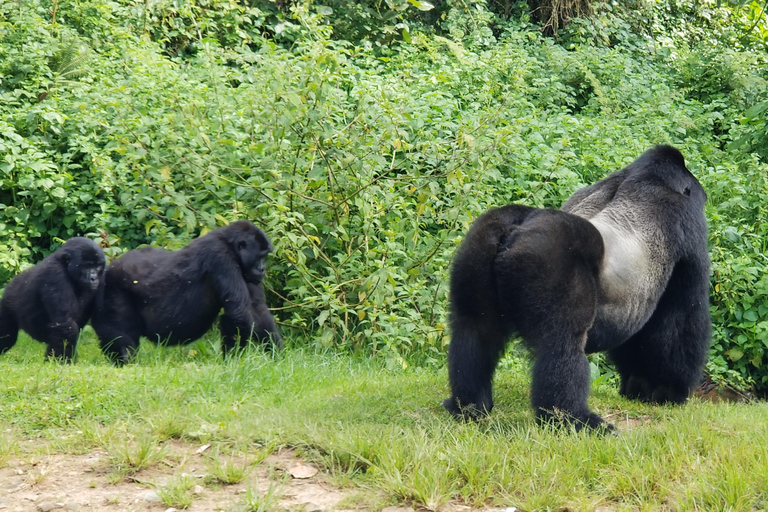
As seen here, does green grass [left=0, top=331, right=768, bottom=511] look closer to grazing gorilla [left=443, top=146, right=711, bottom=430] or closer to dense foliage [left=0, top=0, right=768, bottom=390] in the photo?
grazing gorilla [left=443, top=146, right=711, bottom=430]

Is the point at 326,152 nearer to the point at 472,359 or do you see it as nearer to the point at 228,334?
the point at 228,334

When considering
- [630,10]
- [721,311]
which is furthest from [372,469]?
[630,10]

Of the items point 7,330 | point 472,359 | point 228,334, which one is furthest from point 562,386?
point 7,330

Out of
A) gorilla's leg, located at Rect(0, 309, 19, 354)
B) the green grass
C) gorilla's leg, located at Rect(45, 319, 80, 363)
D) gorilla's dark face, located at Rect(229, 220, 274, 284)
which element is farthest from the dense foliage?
the green grass

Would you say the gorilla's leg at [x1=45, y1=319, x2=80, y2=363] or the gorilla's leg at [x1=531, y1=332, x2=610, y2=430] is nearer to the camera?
the gorilla's leg at [x1=531, y1=332, x2=610, y2=430]

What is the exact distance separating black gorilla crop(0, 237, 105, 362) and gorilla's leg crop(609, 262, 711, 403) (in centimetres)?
383

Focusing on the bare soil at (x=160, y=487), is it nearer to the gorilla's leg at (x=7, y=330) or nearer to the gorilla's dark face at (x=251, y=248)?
the gorilla's dark face at (x=251, y=248)

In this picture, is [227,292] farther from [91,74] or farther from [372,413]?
[91,74]

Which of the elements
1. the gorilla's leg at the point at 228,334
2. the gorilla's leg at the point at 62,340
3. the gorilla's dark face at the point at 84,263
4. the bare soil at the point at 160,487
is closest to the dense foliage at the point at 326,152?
the gorilla's leg at the point at 228,334

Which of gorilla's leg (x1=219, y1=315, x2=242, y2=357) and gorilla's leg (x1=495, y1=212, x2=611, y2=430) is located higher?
gorilla's leg (x1=495, y1=212, x2=611, y2=430)

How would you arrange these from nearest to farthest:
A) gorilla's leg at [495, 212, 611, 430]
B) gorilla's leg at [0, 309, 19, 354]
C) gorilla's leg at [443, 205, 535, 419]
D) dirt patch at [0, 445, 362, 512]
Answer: dirt patch at [0, 445, 362, 512], gorilla's leg at [495, 212, 611, 430], gorilla's leg at [443, 205, 535, 419], gorilla's leg at [0, 309, 19, 354]

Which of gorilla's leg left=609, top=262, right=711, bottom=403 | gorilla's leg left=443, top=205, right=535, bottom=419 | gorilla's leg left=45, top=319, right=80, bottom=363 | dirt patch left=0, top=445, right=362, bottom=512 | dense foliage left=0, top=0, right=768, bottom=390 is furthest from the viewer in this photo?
dense foliage left=0, top=0, right=768, bottom=390

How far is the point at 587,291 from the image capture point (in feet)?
A: 14.4

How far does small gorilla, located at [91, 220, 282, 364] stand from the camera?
6051mm
